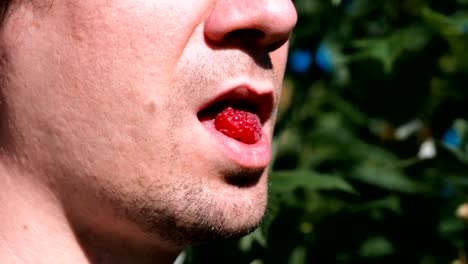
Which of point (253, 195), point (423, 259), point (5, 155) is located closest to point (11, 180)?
point (5, 155)

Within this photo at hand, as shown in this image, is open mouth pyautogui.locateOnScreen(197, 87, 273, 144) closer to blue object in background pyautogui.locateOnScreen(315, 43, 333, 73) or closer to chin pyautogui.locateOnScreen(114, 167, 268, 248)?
chin pyautogui.locateOnScreen(114, 167, 268, 248)

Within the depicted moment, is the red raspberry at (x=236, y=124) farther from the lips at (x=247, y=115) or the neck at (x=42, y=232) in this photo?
the neck at (x=42, y=232)

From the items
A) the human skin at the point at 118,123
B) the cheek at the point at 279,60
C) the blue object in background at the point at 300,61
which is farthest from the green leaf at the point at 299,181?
the blue object in background at the point at 300,61

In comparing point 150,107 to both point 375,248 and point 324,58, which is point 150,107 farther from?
point 324,58

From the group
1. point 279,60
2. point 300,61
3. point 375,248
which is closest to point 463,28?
point 300,61

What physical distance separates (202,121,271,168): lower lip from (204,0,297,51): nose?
0.14 m

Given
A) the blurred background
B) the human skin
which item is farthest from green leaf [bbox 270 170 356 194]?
the human skin

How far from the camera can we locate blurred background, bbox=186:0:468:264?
2.15 meters

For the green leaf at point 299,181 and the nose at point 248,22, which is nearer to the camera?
the nose at point 248,22

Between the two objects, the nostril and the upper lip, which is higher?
the nostril

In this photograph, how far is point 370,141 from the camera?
8.17 feet

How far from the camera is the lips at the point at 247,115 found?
4.82 feet

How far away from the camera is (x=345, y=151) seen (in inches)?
93.3

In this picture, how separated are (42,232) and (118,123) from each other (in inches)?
8.4
